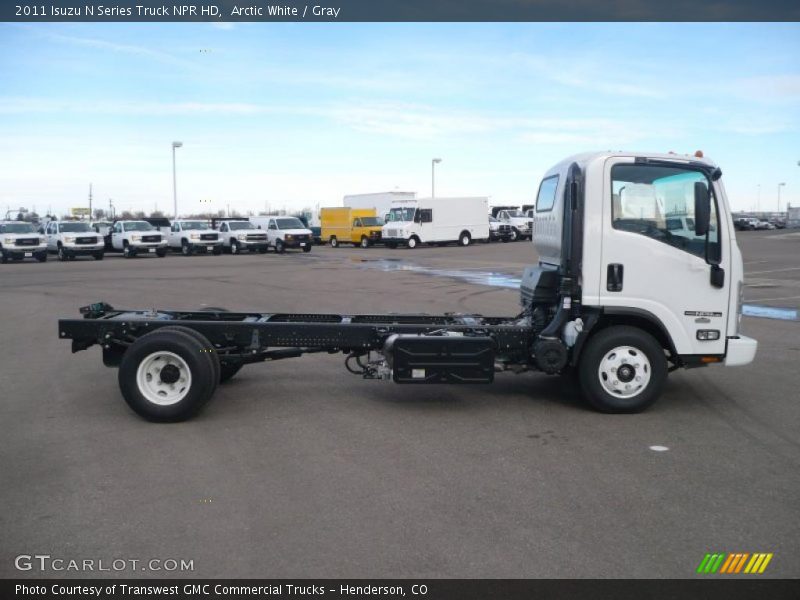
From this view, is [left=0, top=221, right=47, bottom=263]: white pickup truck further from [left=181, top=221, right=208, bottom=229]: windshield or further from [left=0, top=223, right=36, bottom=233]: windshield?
[left=181, top=221, right=208, bottom=229]: windshield

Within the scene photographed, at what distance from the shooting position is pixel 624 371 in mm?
7473

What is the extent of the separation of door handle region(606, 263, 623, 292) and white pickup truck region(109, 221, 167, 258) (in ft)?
117

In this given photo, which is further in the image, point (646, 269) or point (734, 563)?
point (646, 269)

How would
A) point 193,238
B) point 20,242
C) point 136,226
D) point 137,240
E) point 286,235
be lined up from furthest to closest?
point 286,235
point 193,238
point 136,226
point 137,240
point 20,242

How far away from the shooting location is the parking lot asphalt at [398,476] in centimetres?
448

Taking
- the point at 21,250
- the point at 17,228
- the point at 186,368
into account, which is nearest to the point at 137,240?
the point at 21,250

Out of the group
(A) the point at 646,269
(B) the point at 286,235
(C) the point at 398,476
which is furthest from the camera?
(B) the point at 286,235

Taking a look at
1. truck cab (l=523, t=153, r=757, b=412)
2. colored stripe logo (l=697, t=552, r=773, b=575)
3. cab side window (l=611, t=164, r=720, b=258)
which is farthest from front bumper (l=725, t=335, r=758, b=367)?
colored stripe logo (l=697, t=552, r=773, b=575)

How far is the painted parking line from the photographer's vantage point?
14.6 m

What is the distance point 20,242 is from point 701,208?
120ft

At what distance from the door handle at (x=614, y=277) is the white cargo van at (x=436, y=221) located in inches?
1483

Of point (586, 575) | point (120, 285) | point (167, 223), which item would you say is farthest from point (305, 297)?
point (167, 223)

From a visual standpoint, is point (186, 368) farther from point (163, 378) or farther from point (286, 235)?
point (286, 235)
